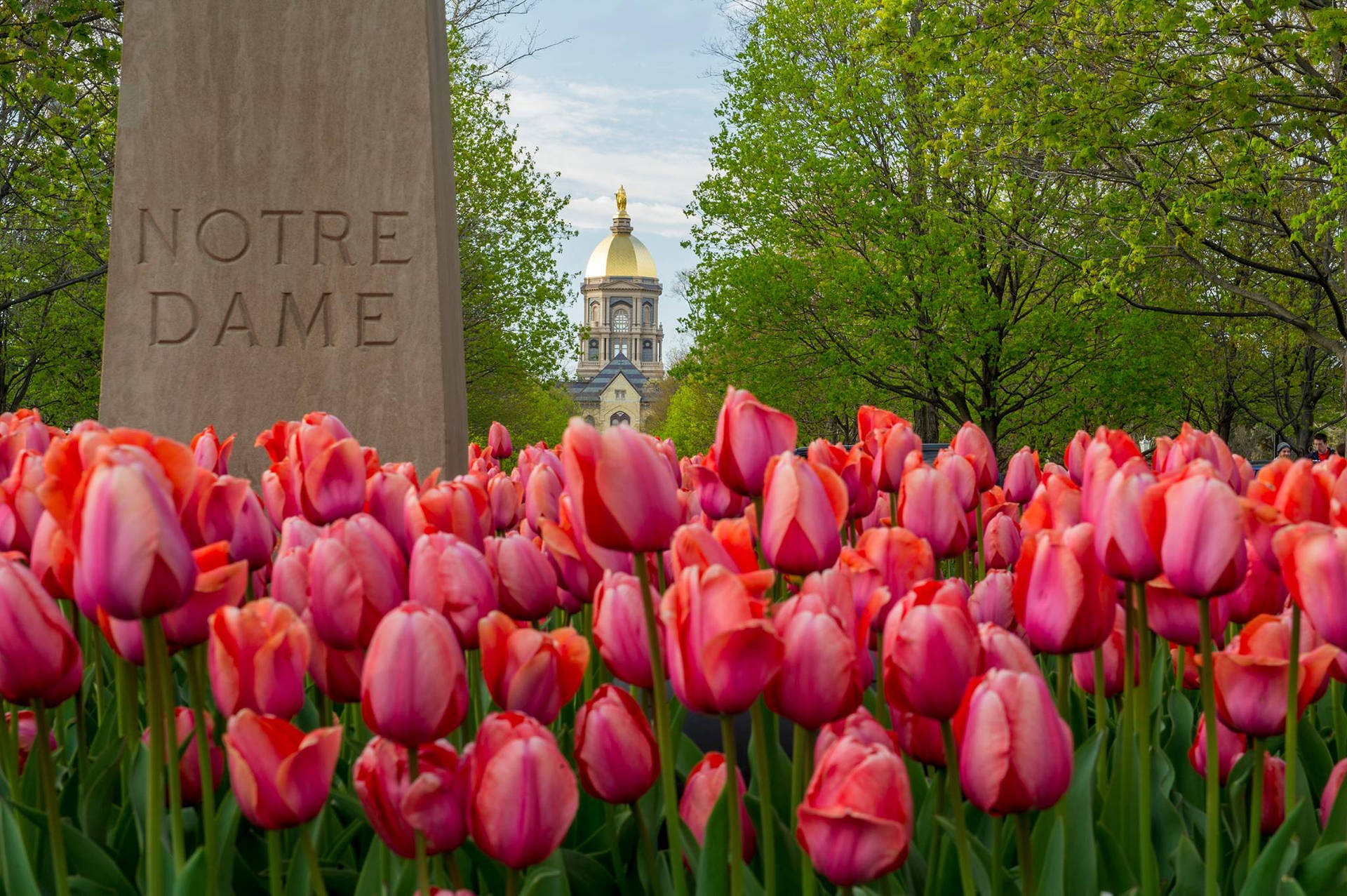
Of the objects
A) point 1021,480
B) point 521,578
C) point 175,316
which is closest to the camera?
point 521,578

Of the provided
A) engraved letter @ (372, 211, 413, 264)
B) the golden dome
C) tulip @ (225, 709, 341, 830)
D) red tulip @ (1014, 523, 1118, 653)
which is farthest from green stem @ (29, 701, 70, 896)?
the golden dome

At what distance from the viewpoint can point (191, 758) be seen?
1.53m

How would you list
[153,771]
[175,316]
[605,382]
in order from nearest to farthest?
1. [153,771]
2. [175,316]
3. [605,382]

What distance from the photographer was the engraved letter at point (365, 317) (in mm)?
5117

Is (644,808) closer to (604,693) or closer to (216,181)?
(604,693)

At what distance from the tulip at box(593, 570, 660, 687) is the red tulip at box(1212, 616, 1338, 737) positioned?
737mm

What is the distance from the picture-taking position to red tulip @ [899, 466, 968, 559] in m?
1.97

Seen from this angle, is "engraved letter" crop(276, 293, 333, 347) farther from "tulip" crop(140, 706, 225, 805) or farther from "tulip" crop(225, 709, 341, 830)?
"tulip" crop(225, 709, 341, 830)

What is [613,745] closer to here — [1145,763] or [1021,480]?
[1145,763]

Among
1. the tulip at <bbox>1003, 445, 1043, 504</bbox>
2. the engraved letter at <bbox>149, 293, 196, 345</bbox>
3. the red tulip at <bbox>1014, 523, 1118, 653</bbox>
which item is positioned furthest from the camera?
the engraved letter at <bbox>149, 293, 196, 345</bbox>

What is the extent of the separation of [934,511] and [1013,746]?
0.86m

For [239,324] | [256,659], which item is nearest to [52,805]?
[256,659]

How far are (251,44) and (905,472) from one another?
13.5 feet

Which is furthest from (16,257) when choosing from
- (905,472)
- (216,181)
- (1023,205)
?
(905,472)
